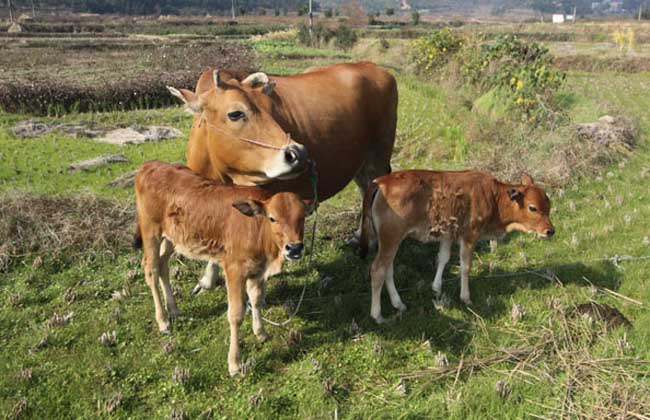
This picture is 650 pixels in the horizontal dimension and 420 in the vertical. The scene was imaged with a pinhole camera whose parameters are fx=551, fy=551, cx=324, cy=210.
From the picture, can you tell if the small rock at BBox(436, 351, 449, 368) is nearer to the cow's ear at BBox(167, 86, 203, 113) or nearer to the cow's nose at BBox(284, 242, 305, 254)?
the cow's nose at BBox(284, 242, 305, 254)

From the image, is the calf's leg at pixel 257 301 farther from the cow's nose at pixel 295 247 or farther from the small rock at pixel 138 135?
the small rock at pixel 138 135

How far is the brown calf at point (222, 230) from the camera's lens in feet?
15.4

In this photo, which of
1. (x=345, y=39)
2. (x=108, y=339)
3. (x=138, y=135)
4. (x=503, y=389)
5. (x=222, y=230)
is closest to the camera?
(x=503, y=389)

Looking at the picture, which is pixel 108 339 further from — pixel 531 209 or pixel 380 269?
pixel 531 209

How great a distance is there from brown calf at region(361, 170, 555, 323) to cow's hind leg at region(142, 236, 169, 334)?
218 cm

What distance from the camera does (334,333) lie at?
566cm

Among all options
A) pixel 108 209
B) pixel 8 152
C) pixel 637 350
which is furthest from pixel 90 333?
pixel 8 152

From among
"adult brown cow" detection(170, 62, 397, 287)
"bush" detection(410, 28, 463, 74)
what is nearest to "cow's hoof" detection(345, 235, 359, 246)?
"adult brown cow" detection(170, 62, 397, 287)

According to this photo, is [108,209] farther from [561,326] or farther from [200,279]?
[561,326]

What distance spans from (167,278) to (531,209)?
159 inches

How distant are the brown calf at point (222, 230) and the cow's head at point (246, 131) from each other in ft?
0.86

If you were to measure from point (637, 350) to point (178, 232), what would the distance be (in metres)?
4.45

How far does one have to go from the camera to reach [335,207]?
361 inches

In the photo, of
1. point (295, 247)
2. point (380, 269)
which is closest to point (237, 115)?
point (295, 247)
